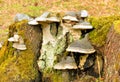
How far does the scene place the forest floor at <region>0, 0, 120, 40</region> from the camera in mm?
15523

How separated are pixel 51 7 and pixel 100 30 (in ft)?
35.8

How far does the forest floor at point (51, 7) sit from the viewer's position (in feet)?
50.9

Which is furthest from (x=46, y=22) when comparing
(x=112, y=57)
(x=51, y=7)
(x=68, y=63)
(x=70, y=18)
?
(x=51, y=7)

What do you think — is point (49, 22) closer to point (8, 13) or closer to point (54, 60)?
point (54, 60)

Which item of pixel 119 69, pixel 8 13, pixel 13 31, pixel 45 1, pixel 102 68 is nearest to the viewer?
pixel 119 69

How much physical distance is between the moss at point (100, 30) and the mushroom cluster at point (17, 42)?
57.3 inches

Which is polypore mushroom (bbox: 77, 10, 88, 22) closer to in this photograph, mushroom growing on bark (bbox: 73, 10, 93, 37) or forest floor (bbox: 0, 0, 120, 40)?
mushroom growing on bark (bbox: 73, 10, 93, 37)

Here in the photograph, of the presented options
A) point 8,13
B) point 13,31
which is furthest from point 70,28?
point 8,13

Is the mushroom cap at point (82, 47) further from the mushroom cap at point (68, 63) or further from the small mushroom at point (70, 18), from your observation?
the small mushroom at point (70, 18)

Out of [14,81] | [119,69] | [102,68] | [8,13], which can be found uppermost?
[119,69]

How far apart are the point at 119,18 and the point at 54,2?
11.4 meters

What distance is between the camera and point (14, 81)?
6504 millimetres

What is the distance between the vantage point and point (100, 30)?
615 centimetres

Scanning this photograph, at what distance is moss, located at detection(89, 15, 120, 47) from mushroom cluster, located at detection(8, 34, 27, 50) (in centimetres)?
145
